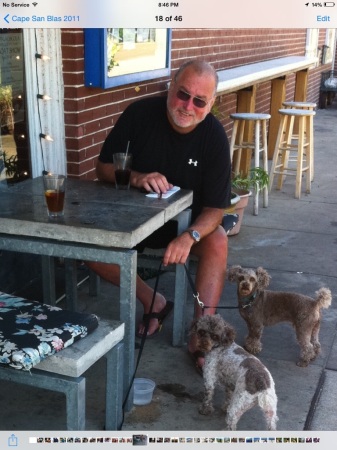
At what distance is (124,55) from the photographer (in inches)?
136

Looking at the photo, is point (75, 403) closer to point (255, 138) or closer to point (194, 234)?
point (194, 234)

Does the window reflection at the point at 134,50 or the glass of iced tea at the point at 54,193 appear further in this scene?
the window reflection at the point at 134,50

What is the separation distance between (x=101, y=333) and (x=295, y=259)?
2.14 meters

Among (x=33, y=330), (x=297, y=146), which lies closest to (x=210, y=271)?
(x=33, y=330)

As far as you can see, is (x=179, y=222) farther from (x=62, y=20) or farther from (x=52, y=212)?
(x=62, y=20)

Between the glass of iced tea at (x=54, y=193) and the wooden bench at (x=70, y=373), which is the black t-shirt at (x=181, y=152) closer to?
the glass of iced tea at (x=54, y=193)

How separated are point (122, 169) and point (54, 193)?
45 cm

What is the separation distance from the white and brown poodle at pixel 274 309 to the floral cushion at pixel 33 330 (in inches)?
33.1

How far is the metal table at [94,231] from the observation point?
1.95 metres

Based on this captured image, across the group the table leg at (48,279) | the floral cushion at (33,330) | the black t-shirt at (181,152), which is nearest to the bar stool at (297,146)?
the black t-shirt at (181,152)

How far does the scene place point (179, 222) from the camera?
2.55m

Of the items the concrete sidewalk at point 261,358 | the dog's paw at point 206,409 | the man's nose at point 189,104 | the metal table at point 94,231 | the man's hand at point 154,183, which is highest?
the man's nose at point 189,104

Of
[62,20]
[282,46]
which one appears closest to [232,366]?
[62,20]
